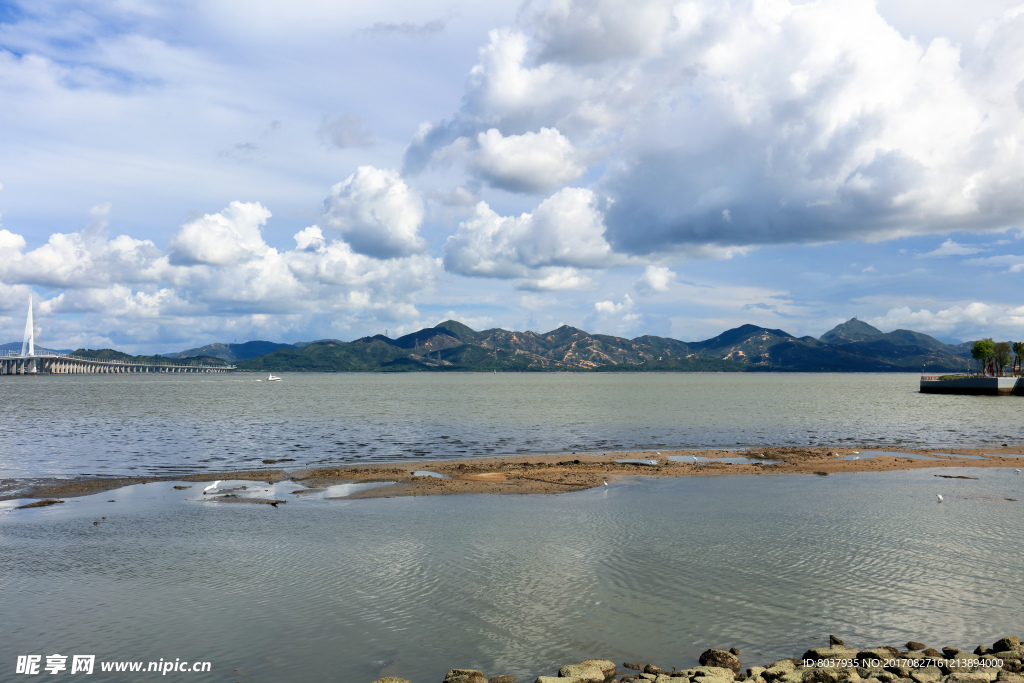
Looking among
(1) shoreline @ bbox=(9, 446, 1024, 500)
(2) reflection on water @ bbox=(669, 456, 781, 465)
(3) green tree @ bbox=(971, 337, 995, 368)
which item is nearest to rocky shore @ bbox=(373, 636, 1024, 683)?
(1) shoreline @ bbox=(9, 446, 1024, 500)

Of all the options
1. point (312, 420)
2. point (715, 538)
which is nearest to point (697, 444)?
point (715, 538)

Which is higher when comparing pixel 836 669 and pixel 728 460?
pixel 836 669

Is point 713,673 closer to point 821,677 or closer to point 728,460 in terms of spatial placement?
point 821,677

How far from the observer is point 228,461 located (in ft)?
145

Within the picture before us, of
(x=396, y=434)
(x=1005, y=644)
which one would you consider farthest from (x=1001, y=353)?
(x=1005, y=644)

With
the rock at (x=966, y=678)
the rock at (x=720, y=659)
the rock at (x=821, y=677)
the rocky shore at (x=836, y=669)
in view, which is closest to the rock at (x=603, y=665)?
the rocky shore at (x=836, y=669)

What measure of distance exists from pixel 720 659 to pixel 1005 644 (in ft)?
20.6

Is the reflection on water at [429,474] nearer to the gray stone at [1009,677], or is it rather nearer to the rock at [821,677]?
the rock at [821,677]

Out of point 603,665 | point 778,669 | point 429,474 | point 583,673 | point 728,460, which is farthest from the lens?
point 728,460

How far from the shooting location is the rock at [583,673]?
12.1m

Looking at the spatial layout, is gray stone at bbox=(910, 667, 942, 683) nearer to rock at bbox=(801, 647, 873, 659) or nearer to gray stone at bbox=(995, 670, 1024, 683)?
gray stone at bbox=(995, 670, 1024, 683)

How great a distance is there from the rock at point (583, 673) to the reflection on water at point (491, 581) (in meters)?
0.86

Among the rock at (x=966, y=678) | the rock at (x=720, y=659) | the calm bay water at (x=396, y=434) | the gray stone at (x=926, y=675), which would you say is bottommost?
the calm bay water at (x=396, y=434)

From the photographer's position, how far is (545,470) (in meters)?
38.7
